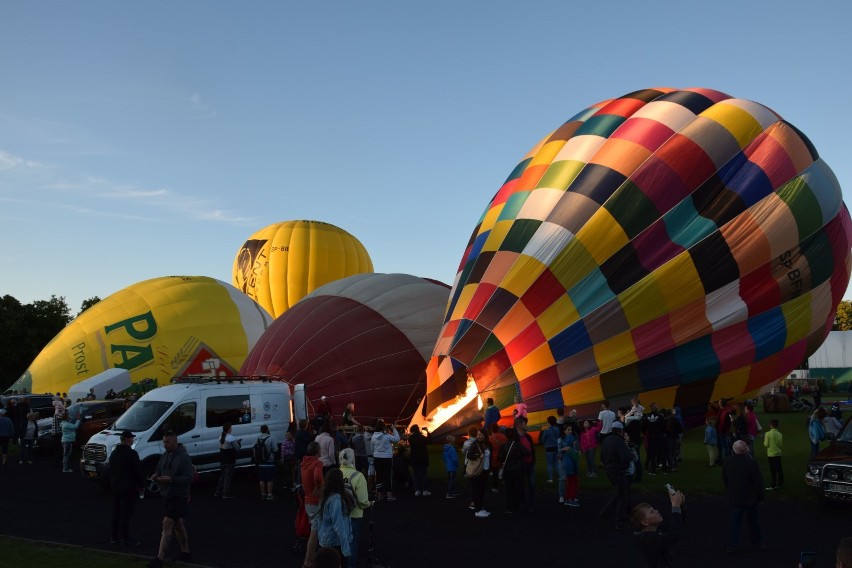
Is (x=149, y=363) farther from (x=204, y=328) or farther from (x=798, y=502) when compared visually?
(x=798, y=502)

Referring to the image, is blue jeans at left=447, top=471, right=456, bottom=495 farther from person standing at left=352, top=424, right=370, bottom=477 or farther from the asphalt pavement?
person standing at left=352, top=424, right=370, bottom=477

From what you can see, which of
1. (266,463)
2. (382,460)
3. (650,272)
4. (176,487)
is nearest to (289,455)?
(266,463)

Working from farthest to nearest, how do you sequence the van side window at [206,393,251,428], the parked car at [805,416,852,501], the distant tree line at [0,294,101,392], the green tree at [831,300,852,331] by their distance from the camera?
the green tree at [831,300,852,331] → the distant tree line at [0,294,101,392] → the van side window at [206,393,251,428] → the parked car at [805,416,852,501]

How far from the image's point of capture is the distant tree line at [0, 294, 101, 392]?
5134 centimetres

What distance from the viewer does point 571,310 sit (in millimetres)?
15375

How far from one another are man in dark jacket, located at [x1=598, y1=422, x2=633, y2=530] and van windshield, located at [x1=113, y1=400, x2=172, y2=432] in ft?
27.9

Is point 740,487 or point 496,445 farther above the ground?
point 496,445

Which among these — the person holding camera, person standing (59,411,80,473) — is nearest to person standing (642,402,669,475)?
the person holding camera

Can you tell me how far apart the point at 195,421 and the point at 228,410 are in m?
0.76

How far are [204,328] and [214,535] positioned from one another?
818 inches

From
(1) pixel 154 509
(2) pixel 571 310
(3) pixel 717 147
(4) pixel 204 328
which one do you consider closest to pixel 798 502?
(2) pixel 571 310

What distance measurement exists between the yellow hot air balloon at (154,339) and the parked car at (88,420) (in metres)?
7.39

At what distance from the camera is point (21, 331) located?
5234 cm

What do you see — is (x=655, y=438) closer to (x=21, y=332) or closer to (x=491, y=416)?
(x=491, y=416)
